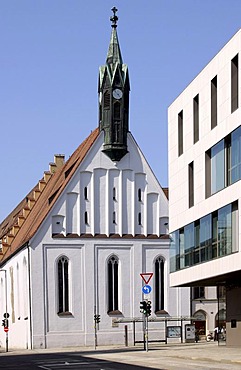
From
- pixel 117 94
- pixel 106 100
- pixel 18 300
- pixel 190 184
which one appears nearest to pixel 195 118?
pixel 190 184

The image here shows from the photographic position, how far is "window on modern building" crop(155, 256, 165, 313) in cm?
7544

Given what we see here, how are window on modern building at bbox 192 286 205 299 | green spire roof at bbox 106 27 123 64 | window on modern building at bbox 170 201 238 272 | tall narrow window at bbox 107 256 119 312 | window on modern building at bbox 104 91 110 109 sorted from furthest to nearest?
window on modern building at bbox 192 286 205 299 → green spire roof at bbox 106 27 123 64 → window on modern building at bbox 104 91 110 109 → tall narrow window at bbox 107 256 119 312 → window on modern building at bbox 170 201 238 272

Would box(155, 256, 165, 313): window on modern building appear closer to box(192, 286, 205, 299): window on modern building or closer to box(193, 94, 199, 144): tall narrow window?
box(192, 286, 205, 299): window on modern building

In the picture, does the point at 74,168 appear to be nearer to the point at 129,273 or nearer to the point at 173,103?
the point at 129,273

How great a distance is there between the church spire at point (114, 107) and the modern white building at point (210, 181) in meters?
23.4

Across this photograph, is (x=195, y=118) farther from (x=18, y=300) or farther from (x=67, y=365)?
(x=18, y=300)

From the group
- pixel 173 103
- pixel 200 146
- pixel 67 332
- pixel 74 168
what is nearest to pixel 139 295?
pixel 67 332

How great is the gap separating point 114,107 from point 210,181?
1306 inches

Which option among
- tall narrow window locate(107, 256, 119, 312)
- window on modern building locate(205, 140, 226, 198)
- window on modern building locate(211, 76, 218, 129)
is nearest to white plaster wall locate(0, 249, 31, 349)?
tall narrow window locate(107, 256, 119, 312)

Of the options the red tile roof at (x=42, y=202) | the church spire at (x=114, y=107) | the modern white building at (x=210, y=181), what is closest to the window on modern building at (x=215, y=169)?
the modern white building at (x=210, y=181)

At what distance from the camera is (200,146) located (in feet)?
143

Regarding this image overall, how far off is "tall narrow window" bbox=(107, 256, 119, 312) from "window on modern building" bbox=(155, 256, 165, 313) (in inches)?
139

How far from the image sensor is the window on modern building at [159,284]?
75.4 meters

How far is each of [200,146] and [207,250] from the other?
534cm
